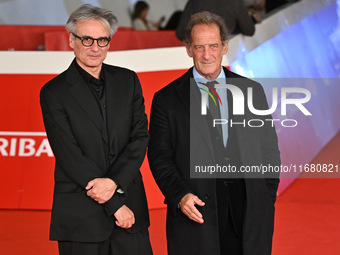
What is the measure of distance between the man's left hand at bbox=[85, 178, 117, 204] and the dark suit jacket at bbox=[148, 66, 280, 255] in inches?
9.6

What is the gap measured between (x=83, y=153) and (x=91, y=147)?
0.04 metres

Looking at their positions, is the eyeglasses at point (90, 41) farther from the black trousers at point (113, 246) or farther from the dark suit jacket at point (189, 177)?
the black trousers at point (113, 246)

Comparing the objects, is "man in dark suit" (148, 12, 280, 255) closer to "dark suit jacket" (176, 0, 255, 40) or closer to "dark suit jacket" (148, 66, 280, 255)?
"dark suit jacket" (148, 66, 280, 255)

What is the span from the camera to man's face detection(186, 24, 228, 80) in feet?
8.52

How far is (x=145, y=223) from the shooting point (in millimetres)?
2688

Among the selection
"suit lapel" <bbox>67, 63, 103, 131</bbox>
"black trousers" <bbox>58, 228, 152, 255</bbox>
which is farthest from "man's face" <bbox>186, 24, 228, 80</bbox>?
"black trousers" <bbox>58, 228, 152, 255</bbox>

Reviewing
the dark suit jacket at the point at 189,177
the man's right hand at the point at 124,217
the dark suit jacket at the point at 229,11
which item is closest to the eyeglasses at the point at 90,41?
the dark suit jacket at the point at 189,177

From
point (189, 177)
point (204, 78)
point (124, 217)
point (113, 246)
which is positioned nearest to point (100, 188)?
point (124, 217)

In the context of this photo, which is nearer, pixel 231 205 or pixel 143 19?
pixel 231 205

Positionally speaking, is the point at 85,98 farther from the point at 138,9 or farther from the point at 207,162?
the point at 138,9

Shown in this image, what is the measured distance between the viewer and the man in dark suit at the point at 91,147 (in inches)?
98.9

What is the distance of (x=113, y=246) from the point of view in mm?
2605

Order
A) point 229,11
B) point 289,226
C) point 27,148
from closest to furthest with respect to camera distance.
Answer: point 289,226 → point 27,148 → point 229,11

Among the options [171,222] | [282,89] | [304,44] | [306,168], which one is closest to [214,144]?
[171,222]
